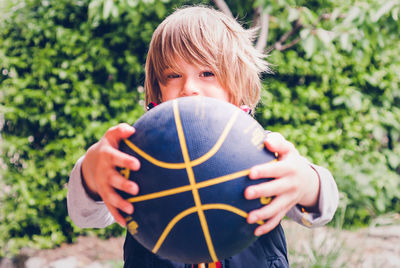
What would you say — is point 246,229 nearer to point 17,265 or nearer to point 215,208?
point 215,208

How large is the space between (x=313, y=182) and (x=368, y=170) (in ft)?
12.2

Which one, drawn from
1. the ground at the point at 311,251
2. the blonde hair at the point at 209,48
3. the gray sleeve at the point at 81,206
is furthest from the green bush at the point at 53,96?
the gray sleeve at the point at 81,206

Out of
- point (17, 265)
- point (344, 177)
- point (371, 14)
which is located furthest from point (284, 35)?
point (17, 265)

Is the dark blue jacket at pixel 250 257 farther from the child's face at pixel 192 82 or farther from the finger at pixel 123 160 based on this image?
the child's face at pixel 192 82

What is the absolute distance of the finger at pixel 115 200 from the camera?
119cm

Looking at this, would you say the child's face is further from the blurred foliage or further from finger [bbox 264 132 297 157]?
the blurred foliage

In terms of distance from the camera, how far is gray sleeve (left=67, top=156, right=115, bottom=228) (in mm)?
1519

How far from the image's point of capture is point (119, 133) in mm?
1242

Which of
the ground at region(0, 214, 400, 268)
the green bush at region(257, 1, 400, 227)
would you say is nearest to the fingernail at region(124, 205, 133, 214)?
the ground at region(0, 214, 400, 268)

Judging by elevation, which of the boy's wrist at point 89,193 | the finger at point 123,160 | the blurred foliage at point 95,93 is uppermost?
the finger at point 123,160

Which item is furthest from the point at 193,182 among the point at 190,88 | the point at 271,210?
the point at 190,88

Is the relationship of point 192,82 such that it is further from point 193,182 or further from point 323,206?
point 323,206

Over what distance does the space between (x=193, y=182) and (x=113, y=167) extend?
1.05 feet

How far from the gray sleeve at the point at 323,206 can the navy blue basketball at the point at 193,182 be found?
41 centimetres
